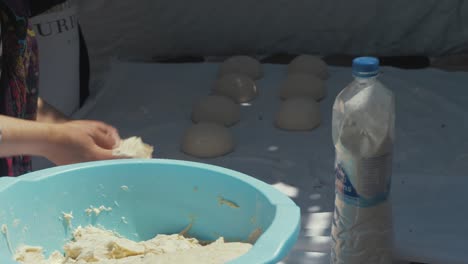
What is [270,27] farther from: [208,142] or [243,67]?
[208,142]

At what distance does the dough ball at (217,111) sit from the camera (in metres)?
2.42

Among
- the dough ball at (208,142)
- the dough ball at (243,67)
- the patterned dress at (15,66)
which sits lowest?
the dough ball at (208,142)

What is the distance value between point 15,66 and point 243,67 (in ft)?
5.03

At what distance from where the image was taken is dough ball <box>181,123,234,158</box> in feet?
7.18

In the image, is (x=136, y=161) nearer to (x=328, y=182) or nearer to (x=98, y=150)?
(x=98, y=150)

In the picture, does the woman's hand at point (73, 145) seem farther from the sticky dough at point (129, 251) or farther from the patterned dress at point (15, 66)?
the patterned dress at point (15, 66)

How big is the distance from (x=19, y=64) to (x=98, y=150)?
0.37m

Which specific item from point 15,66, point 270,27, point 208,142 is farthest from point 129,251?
point 270,27

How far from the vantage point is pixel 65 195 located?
3.23 feet

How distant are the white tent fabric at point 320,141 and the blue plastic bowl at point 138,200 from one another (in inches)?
15.9

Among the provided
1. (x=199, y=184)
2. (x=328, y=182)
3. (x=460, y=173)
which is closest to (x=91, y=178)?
(x=199, y=184)

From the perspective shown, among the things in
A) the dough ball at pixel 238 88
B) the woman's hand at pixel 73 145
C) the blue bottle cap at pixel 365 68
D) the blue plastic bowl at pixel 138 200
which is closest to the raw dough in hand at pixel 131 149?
the woman's hand at pixel 73 145

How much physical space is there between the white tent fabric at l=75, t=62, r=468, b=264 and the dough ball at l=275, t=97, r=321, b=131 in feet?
0.11

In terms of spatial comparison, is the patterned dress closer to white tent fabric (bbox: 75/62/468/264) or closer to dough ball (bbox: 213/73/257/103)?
white tent fabric (bbox: 75/62/468/264)
